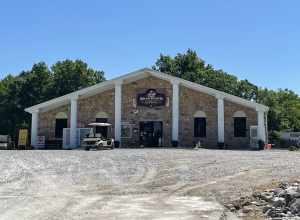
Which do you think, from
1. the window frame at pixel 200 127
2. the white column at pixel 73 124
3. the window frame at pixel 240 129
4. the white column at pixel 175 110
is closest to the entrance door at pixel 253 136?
the window frame at pixel 240 129

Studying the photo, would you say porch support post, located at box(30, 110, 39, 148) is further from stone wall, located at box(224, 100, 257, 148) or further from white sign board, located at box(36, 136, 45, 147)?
stone wall, located at box(224, 100, 257, 148)

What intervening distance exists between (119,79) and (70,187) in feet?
67.9

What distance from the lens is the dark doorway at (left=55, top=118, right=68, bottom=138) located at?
1396 inches

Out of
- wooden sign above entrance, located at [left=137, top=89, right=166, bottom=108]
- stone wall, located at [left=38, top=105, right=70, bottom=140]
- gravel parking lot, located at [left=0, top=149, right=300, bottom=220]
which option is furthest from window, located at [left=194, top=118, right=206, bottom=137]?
gravel parking lot, located at [left=0, top=149, right=300, bottom=220]

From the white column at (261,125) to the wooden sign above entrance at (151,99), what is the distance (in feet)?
22.2

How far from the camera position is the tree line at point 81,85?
53406mm

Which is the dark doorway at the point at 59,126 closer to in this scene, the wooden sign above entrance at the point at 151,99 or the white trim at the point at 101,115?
the white trim at the point at 101,115

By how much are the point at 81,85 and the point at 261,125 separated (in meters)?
27.4

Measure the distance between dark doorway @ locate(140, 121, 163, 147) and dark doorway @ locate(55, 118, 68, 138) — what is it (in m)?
5.74

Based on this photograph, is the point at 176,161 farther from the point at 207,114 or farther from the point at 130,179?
the point at 207,114

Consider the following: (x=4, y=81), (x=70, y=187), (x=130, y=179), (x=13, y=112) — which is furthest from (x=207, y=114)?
(x=4, y=81)

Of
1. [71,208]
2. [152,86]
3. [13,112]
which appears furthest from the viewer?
[13,112]

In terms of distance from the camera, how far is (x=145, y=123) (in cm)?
3494

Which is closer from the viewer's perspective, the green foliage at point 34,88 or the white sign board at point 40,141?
the white sign board at point 40,141
